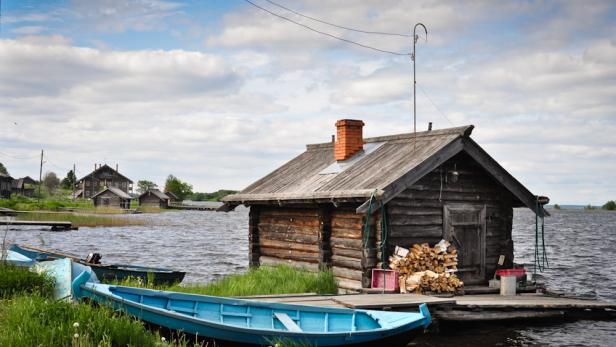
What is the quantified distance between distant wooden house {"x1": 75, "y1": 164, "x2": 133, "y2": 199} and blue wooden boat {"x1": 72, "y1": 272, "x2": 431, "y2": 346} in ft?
374

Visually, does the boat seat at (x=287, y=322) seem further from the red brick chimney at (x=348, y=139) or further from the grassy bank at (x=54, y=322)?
the red brick chimney at (x=348, y=139)

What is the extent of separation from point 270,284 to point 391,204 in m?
3.70

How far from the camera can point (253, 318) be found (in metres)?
11.9

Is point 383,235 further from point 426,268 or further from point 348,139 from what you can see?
point 348,139

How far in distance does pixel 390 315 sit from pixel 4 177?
100 m

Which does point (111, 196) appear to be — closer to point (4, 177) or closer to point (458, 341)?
point (4, 177)

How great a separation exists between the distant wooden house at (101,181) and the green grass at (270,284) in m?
109

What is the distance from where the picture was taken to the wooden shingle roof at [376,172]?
16516 millimetres

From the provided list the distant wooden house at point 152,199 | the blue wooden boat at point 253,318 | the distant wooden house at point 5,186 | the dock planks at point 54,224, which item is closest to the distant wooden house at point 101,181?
the distant wooden house at point 152,199

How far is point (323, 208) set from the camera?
18.3 meters

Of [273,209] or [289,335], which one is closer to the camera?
[289,335]

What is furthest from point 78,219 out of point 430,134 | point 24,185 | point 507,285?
point 24,185

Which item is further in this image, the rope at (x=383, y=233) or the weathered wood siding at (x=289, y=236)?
the weathered wood siding at (x=289, y=236)

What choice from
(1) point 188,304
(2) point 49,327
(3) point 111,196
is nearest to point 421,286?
(1) point 188,304
